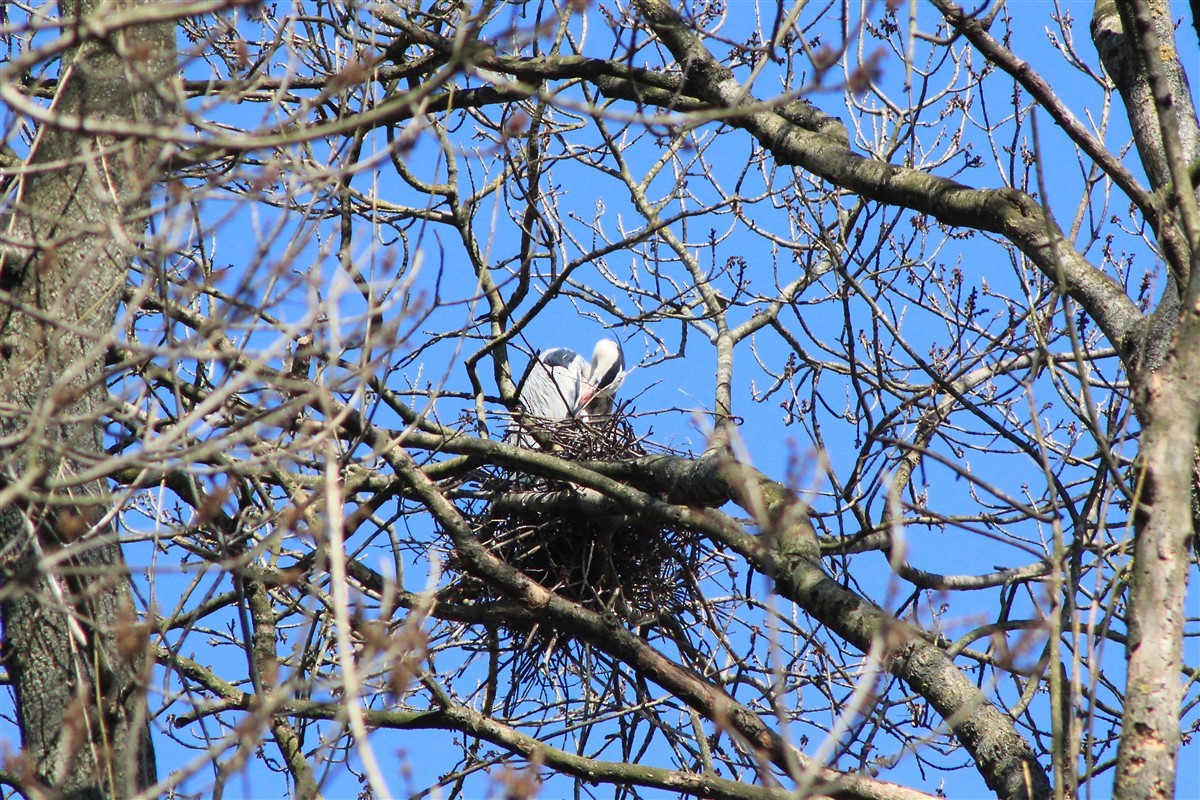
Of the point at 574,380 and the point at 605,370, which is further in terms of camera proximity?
the point at 605,370

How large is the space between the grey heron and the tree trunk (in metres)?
3.76

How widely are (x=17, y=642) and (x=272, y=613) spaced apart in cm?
105

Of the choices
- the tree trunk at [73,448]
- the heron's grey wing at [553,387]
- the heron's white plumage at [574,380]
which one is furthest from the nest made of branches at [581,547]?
the heron's grey wing at [553,387]

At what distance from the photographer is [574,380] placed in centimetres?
677

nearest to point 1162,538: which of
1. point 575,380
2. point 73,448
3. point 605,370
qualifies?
point 73,448

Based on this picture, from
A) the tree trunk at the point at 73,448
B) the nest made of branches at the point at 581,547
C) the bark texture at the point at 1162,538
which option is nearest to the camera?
the bark texture at the point at 1162,538

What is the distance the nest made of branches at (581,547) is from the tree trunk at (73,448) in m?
1.74

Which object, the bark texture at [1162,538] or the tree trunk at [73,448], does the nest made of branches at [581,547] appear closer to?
the tree trunk at [73,448]

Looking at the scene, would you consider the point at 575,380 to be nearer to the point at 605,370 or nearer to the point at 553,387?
the point at 553,387

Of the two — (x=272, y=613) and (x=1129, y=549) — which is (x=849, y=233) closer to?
(x=1129, y=549)

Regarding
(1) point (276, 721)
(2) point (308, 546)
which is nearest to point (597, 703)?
(1) point (276, 721)

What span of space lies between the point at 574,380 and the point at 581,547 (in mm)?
2448

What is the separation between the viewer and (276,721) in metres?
3.16

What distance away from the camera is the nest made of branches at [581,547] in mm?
4242
